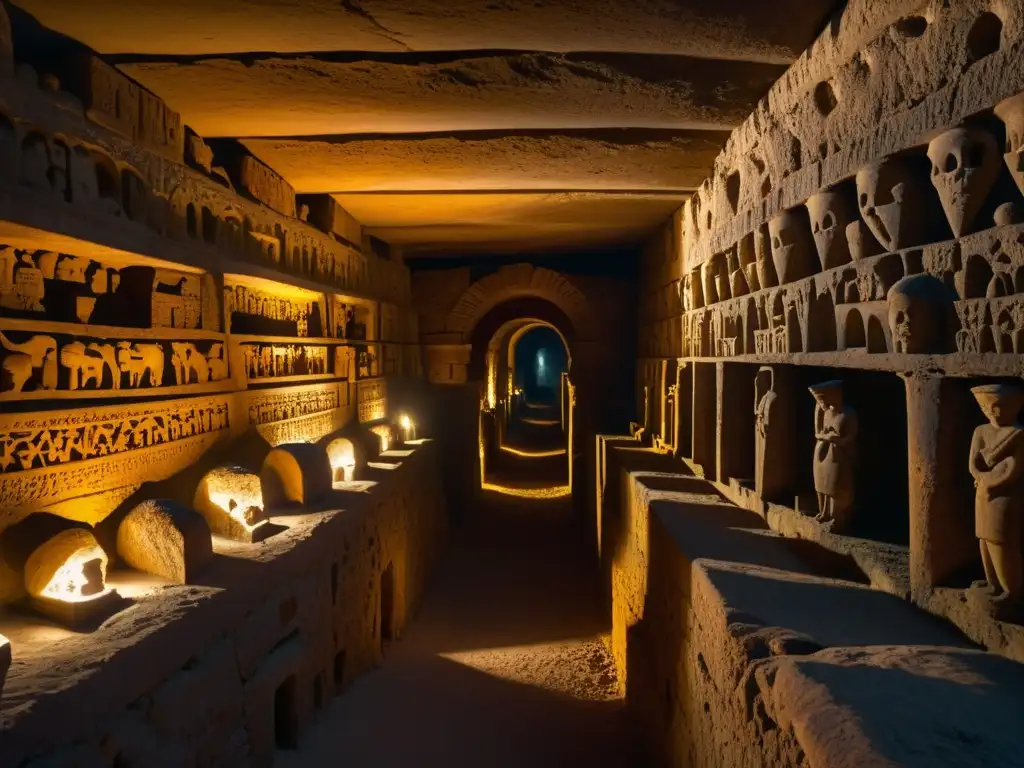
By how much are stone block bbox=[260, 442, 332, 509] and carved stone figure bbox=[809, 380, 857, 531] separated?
3604 mm

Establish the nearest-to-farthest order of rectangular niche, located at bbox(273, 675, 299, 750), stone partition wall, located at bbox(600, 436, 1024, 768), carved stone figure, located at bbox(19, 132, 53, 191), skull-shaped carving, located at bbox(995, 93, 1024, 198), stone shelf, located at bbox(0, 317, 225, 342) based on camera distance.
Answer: stone partition wall, located at bbox(600, 436, 1024, 768), skull-shaped carving, located at bbox(995, 93, 1024, 198), carved stone figure, located at bbox(19, 132, 53, 191), stone shelf, located at bbox(0, 317, 225, 342), rectangular niche, located at bbox(273, 675, 299, 750)

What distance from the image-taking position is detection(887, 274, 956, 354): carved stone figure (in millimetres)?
2834

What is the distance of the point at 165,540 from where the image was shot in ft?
11.9

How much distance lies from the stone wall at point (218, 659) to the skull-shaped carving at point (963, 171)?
3632 millimetres

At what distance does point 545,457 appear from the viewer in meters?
15.8

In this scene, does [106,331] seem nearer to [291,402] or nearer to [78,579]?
[78,579]

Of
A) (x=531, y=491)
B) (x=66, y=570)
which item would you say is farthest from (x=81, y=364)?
(x=531, y=491)

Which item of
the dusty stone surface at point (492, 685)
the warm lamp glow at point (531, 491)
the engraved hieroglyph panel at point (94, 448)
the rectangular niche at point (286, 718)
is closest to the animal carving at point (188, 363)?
the engraved hieroglyph panel at point (94, 448)

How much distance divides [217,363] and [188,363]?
1.31 ft

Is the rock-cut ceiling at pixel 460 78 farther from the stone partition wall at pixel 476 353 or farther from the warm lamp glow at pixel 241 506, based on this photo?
the stone partition wall at pixel 476 353

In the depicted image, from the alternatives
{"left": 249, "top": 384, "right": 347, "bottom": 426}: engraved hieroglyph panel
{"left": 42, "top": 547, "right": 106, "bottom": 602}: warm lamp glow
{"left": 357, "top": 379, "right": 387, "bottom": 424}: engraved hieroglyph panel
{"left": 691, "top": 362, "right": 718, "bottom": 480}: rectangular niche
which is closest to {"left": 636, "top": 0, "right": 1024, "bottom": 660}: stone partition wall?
{"left": 691, "top": 362, "right": 718, "bottom": 480}: rectangular niche

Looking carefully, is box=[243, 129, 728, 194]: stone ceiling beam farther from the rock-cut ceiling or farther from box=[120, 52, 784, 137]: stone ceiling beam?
box=[120, 52, 784, 137]: stone ceiling beam

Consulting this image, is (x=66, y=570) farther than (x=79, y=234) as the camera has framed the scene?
No

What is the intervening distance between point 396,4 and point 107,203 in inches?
73.8
